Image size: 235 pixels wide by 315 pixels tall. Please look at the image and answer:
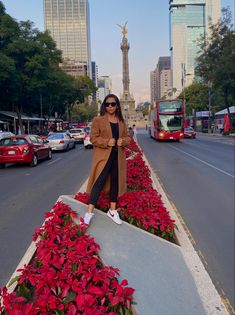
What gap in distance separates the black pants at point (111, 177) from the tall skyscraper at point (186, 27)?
120m

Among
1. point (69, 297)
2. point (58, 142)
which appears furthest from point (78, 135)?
point (69, 297)

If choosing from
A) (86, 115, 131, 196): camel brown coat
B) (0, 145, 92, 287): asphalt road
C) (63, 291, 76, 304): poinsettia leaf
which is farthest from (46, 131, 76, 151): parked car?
(63, 291, 76, 304): poinsettia leaf

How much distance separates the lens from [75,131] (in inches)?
1644

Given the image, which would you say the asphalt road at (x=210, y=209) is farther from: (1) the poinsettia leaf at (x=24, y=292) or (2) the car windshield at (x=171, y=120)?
(2) the car windshield at (x=171, y=120)

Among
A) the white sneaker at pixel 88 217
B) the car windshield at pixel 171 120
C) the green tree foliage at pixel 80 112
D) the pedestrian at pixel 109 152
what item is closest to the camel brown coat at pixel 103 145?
the pedestrian at pixel 109 152

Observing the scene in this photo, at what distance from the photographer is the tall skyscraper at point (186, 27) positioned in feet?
407

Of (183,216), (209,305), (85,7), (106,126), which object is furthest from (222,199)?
(85,7)

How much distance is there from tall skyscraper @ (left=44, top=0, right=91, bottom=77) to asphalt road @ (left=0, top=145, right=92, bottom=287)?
153 meters

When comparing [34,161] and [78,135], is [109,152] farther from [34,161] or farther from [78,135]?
[78,135]

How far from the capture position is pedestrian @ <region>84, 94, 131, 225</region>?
4883mm

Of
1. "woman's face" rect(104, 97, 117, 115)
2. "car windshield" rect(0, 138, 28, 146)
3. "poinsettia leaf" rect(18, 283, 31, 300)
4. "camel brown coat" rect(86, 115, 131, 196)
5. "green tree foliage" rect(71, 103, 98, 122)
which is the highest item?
"green tree foliage" rect(71, 103, 98, 122)

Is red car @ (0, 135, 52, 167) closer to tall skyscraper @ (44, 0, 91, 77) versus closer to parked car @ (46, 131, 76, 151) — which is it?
parked car @ (46, 131, 76, 151)

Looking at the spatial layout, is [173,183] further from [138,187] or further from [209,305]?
[209,305]

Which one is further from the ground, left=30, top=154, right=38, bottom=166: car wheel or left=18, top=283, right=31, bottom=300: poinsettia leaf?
left=18, top=283, right=31, bottom=300: poinsettia leaf
